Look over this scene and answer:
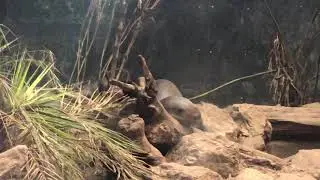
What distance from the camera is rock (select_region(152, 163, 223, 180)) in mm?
2580

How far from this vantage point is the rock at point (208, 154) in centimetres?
289

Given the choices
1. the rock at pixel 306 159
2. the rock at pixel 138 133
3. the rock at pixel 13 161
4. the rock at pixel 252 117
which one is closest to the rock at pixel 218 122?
the rock at pixel 252 117

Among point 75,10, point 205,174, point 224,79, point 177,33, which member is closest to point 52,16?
point 75,10

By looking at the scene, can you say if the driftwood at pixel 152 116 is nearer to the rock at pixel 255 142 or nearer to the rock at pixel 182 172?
the rock at pixel 182 172

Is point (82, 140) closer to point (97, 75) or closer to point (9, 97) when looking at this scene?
point (9, 97)

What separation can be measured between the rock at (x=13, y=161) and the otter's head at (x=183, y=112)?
1687 millimetres

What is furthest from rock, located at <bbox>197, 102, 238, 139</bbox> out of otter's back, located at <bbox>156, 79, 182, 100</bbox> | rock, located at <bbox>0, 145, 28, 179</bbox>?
rock, located at <bbox>0, 145, 28, 179</bbox>

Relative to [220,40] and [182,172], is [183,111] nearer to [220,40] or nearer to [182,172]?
[182,172]

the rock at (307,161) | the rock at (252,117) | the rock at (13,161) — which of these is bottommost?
the rock at (252,117)

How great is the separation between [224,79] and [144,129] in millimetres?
2858

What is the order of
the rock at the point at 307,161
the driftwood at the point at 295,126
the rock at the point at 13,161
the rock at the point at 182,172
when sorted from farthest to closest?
1. the driftwood at the point at 295,126
2. the rock at the point at 307,161
3. the rock at the point at 182,172
4. the rock at the point at 13,161

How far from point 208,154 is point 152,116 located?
541 millimetres

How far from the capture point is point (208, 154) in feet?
9.50

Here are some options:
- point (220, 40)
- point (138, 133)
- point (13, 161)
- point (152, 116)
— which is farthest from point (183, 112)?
point (220, 40)
